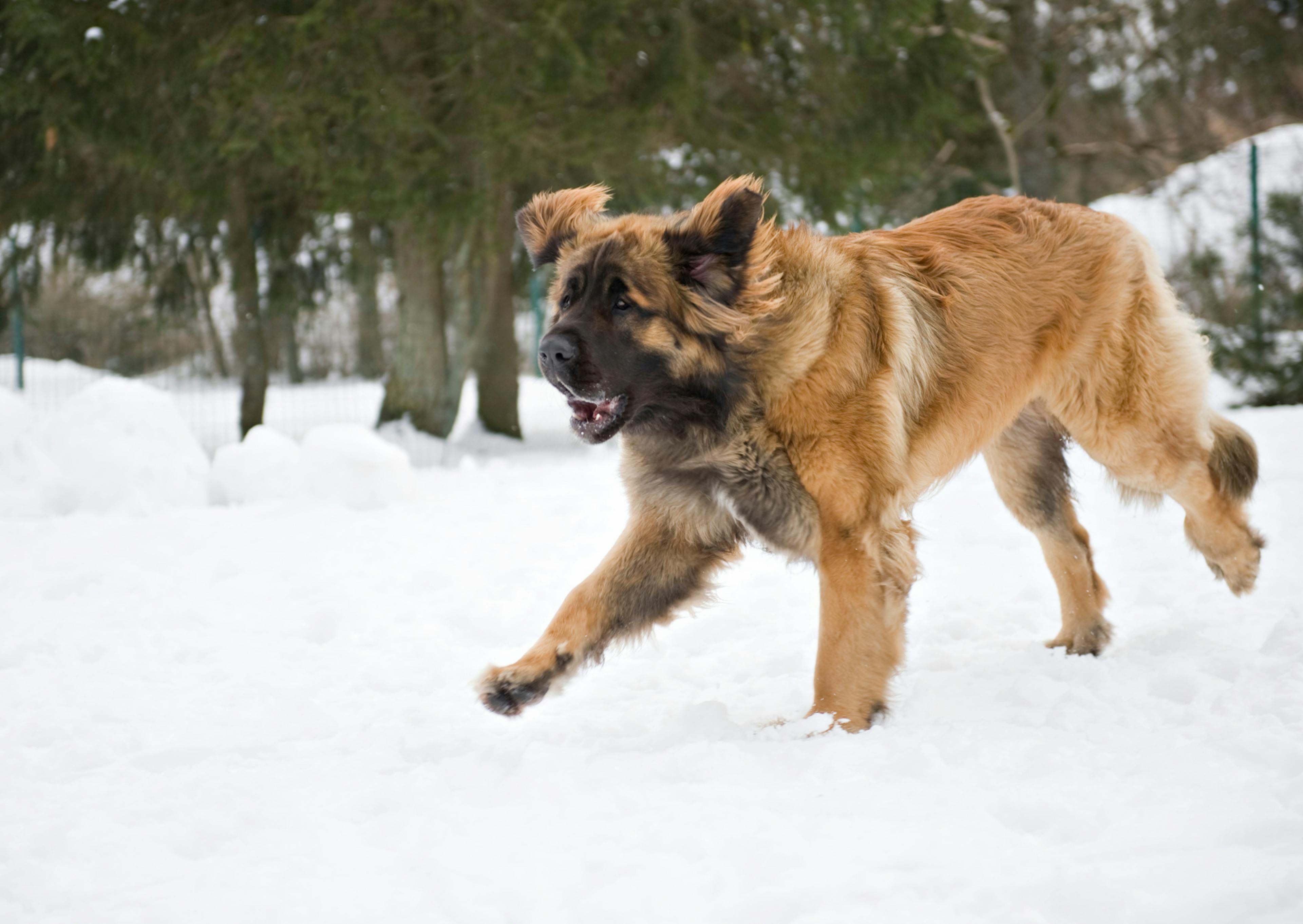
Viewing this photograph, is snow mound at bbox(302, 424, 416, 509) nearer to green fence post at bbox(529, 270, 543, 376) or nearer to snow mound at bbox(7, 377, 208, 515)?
snow mound at bbox(7, 377, 208, 515)

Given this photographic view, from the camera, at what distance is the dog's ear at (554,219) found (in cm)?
341

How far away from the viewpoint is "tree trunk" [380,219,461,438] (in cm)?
1016

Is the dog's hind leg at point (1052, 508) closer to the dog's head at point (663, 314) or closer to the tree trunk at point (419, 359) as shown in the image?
the dog's head at point (663, 314)

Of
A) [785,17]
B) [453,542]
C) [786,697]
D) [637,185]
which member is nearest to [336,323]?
[637,185]

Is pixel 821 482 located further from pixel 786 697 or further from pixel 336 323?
pixel 336 323

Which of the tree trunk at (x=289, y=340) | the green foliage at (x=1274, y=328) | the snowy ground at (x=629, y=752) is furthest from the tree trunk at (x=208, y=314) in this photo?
the green foliage at (x=1274, y=328)

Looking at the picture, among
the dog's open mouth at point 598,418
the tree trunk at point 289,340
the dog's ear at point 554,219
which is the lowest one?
the tree trunk at point 289,340

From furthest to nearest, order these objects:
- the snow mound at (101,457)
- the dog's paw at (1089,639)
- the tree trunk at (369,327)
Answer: the tree trunk at (369,327), the snow mound at (101,457), the dog's paw at (1089,639)

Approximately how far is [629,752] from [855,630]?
74 cm

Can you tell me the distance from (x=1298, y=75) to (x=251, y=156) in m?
12.8

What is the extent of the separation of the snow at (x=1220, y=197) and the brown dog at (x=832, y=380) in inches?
248

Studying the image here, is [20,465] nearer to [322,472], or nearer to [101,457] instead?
[101,457]

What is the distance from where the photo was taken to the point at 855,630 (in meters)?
3.08

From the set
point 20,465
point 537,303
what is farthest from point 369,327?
point 20,465
